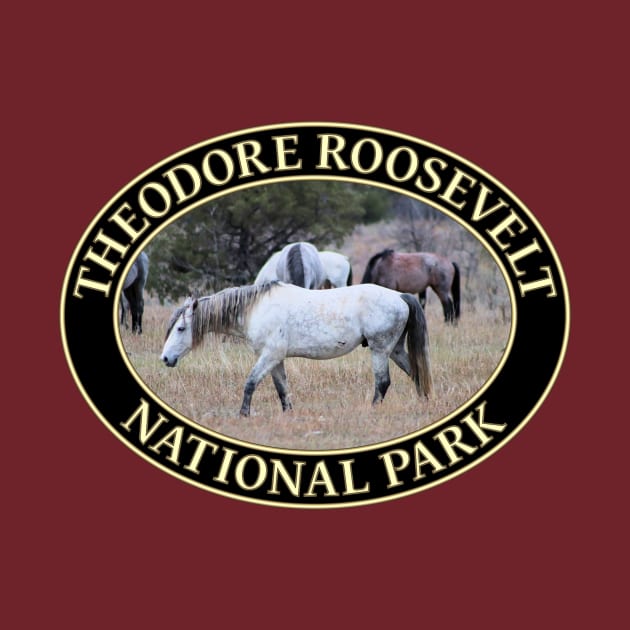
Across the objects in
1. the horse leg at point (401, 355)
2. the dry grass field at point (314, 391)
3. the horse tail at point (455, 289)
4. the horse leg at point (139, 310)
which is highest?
the horse tail at point (455, 289)

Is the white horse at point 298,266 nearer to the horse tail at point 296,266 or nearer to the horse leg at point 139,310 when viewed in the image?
the horse tail at point 296,266

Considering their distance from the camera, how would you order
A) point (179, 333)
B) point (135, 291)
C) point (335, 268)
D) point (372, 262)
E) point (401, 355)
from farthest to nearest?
1. point (372, 262)
2. point (335, 268)
3. point (135, 291)
4. point (401, 355)
5. point (179, 333)

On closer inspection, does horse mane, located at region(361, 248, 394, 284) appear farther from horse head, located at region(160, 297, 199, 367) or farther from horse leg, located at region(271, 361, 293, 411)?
horse head, located at region(160, 297, 199, 367)

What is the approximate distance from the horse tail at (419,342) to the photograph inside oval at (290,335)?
0.04 ft

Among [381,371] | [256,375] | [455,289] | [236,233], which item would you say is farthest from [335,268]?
[256,375]

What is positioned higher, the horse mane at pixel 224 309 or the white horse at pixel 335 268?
the white horse at pixel 335 268

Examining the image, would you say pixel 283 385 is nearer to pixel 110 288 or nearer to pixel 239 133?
pixel 110 288

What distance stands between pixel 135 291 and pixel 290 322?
5.07 meters

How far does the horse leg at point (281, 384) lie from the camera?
33.0 ft

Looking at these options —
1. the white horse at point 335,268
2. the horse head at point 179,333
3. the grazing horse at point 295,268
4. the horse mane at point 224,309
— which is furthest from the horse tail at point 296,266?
the horse head at point 179,333

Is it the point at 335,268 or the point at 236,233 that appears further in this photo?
the point at 335,268

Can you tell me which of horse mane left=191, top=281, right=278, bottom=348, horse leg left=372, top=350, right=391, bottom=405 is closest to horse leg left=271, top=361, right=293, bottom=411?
horse mane left=191, top=281, right=278, bottom=348

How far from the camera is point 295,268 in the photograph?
1240 cm

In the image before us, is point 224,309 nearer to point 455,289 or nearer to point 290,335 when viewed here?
point 290,335
